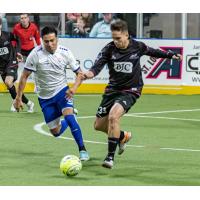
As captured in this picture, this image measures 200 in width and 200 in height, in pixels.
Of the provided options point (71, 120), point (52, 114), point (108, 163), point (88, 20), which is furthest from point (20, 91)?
point (88, 20)

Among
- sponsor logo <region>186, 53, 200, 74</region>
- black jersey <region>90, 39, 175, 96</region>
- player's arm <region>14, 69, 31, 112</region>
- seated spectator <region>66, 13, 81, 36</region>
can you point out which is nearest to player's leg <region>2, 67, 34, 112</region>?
sponsor logo <region>186, 53, 200, 74</region>

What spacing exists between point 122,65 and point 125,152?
173cm

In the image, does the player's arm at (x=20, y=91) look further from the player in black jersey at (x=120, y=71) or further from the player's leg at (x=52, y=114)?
the player in black jersey at (x=120, y=71)

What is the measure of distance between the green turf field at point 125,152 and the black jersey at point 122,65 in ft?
3.65

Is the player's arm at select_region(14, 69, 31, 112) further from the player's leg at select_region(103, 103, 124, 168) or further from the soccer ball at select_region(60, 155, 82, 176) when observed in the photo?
the soccer ball at select_region(60, 155, 82, 176)

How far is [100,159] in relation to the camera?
40.2 ft

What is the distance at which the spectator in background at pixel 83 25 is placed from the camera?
23339mm

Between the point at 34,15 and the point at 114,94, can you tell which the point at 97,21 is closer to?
the point at 34,15

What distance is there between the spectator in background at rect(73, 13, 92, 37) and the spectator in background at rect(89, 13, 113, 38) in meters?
0.42

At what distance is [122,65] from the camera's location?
11797 mm

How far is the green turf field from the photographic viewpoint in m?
10.6

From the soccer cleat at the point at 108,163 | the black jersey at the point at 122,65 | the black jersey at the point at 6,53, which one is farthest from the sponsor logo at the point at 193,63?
the soccer cleat at the point at 108,163

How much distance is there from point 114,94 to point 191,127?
4.38 meters

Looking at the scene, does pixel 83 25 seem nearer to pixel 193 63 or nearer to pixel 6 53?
pixel 193 63
